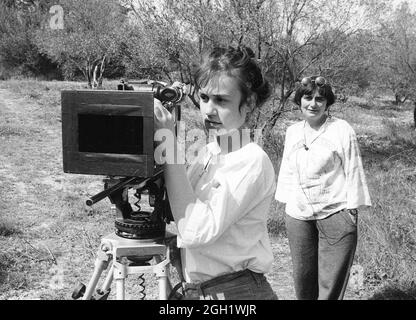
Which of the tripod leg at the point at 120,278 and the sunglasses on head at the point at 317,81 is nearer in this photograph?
the tripod leg at the point at 120,278

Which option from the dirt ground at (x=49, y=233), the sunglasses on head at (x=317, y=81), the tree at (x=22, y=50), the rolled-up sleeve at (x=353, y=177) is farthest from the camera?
the tree at (x=22, y=50)

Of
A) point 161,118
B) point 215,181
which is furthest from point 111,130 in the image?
point 215,181

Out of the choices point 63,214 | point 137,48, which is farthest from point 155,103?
point 137,48

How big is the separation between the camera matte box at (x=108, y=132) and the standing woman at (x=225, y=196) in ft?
0.16

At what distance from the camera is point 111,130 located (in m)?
1.17

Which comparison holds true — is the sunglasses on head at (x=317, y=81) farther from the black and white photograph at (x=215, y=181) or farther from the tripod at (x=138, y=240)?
the tripod at (x=138, y=240)

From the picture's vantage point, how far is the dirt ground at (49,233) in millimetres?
3240

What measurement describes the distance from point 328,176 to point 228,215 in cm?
160

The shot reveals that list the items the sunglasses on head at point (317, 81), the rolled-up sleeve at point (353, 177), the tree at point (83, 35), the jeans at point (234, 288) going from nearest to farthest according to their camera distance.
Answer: the jeans at point (234, 288) < the rolled-up sleeve at point (353, 177) < the sunglasses on head at point (317, 81) < the tree at point (83, 35)

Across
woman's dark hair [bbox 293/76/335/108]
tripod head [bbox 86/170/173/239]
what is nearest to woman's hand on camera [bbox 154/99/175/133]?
tripod head [bbox 86/170/173/239]

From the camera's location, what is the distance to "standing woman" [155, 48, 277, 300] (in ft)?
3.72

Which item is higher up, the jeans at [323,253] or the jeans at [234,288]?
the jeans at [234,288]

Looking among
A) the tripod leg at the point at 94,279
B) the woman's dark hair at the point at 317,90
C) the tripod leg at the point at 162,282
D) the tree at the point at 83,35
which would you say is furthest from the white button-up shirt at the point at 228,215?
the tree at the point at 83,35
